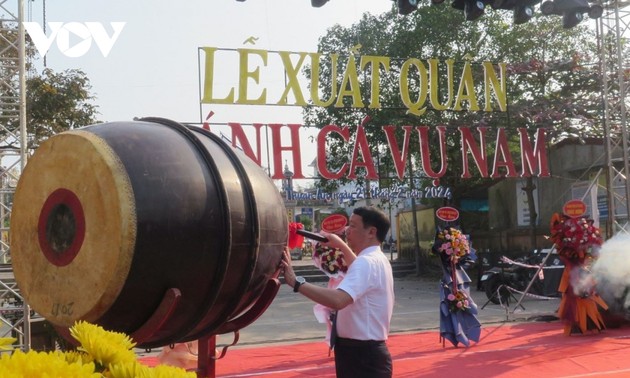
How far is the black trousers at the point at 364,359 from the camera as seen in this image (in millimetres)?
3451

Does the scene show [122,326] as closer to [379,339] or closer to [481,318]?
[379,339]

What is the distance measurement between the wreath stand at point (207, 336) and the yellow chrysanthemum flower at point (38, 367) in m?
0.87

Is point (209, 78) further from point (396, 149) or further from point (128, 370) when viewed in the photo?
point (128, 370)

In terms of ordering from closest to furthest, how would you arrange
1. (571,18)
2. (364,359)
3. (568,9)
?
(364,359)
(568,9)
(571,18)

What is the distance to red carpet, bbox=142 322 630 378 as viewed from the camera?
716 centimetres

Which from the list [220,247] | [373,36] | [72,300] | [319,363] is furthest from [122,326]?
[373,36]

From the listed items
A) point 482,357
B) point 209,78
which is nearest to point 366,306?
point 482,357

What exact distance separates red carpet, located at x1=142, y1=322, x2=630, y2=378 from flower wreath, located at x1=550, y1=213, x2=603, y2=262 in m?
1.10

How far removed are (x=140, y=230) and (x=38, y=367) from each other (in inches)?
63.1

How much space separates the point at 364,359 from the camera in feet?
11.3

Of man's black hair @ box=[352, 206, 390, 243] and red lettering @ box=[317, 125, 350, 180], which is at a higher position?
red lettering @ box=[317, 125, 350, 180]

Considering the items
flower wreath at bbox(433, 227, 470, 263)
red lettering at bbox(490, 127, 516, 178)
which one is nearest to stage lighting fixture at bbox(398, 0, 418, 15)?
flower wreath at bbox(433, 227, 470, 263)

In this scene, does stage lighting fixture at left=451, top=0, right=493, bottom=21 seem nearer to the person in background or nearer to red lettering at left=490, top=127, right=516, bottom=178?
red lettering at left=490, top=127, right=516, bottom=178

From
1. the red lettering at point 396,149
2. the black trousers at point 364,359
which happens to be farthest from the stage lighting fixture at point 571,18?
the black trousers at point 364,359
